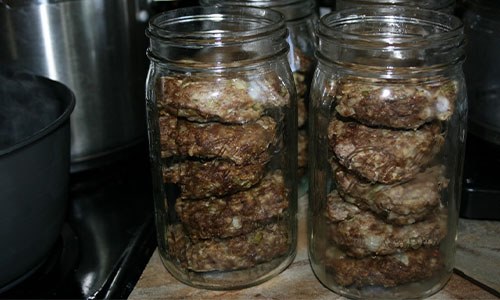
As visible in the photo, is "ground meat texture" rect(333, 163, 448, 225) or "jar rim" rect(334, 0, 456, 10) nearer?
"ground meat texture" rect(333, 163, 448, 225)

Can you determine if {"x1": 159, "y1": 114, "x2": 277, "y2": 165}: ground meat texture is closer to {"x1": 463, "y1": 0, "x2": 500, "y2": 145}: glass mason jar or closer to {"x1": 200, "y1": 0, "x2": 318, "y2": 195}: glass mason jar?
{"x1": 200, "y1": 0, "x2": 318, "y2": 195}: glass mason jar

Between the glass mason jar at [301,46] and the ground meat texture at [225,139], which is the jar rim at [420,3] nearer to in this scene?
the glass mason jar at [301,46]

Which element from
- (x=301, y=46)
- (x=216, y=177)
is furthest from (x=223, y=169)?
(x=301, y=46)

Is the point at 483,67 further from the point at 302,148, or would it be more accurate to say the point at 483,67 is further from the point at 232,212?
Answer: the point at 232,212

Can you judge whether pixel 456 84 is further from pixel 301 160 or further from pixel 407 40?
pixel 301 160

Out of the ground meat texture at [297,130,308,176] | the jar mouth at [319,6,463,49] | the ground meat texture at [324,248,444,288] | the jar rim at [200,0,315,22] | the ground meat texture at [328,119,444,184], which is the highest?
the jar mouth at [319,6,463,49]

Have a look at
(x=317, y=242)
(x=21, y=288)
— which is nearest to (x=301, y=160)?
(x=317, y=242)

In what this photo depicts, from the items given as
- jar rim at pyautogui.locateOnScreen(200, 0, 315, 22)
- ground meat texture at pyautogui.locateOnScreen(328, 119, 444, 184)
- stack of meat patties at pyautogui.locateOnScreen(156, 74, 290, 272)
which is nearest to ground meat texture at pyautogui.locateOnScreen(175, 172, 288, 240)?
stack of meat patties at pyautogui.locateOnScreen(156, 74, 290, 272)
